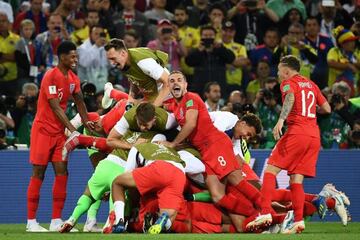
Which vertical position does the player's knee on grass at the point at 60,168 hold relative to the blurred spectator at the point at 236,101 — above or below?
below

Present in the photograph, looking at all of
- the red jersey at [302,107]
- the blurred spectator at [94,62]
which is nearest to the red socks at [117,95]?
the red jersey at [302,107]

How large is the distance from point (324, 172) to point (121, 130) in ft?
13.9

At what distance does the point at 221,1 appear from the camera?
22.1m

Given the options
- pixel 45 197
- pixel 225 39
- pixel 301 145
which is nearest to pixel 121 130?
pixel 301 145

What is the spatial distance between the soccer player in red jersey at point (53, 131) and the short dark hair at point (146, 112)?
5.18 feet

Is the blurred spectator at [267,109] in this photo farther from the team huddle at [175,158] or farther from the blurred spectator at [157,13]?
Answer: the blurred spectator at [157,13]

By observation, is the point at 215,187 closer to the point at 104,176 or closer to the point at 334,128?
the point at 104,176

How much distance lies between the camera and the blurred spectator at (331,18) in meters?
21.6

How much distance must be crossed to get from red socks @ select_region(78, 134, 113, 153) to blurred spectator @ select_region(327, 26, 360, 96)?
641 centimetres

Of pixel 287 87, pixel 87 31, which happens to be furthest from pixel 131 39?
pixel 287 87

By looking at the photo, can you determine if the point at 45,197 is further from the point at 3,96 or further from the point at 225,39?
the point at 225,39

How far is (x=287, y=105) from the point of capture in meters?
13.9

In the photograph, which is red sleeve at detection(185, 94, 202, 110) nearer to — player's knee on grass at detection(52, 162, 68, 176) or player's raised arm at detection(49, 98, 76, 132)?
player's raised arm at detection(49, 98, 76, 132)

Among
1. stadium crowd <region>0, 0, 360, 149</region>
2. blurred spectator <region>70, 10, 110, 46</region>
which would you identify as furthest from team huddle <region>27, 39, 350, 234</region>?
blurred spectator <region>70, 10, 110, 46</region>
